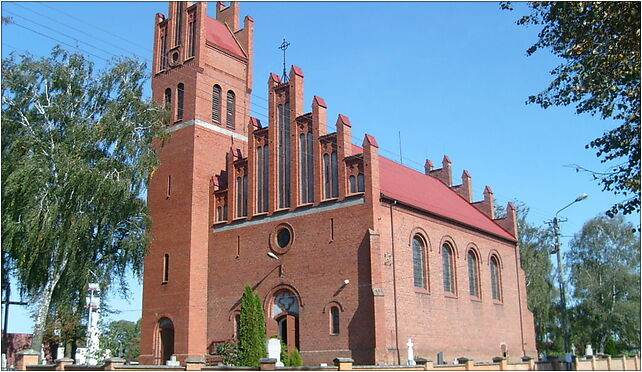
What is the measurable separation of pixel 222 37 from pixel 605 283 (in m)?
34.0

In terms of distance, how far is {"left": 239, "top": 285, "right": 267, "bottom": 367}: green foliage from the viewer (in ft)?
87.7

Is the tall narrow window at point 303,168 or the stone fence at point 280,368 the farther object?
the tall narrow window at point 303,168

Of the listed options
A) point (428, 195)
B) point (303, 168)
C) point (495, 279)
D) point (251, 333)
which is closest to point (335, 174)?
point (303, 168)

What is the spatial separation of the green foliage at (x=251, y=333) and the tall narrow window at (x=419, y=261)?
299 inches

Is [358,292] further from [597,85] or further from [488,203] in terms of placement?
[488,203]

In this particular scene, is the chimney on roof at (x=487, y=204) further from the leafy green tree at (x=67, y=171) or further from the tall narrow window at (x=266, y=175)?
the leafy green tree at (x=67, y=171)

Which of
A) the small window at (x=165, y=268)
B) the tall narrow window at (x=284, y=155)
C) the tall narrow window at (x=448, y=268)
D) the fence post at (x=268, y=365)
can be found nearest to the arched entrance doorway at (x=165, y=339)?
the small window at (x=165, y=268)

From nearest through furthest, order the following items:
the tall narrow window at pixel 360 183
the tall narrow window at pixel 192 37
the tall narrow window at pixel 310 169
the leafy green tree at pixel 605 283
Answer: the tall narrow window at pixel 360 183, the tall narrow window at pixel 310 169, the tall narrow window at pixel 192 37, the leafy green tree at pixel 605 283

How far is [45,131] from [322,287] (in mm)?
13368

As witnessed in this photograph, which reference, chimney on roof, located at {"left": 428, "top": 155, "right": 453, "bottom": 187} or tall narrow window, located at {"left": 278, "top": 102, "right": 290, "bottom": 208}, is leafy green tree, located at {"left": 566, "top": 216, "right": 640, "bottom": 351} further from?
tall narrow window, located at {"left": 278, "top": 102, "right": 290, "bottom": 208}

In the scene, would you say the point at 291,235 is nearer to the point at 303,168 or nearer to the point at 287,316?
the point at 303,168

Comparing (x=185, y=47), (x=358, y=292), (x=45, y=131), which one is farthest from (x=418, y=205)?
(x=45, y=131)

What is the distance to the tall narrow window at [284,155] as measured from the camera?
101 ft

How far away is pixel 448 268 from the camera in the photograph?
33.2 m
